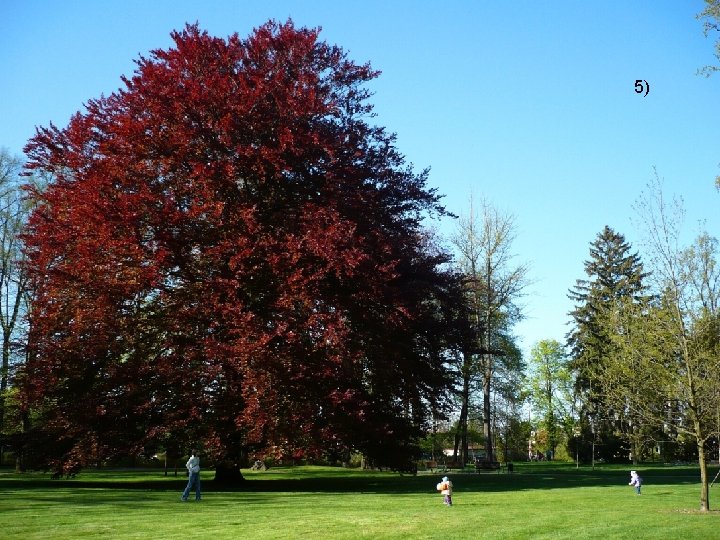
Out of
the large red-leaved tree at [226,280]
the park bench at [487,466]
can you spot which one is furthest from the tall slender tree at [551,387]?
the large red-leaved tree at [226,280]

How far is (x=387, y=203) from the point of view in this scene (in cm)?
2772

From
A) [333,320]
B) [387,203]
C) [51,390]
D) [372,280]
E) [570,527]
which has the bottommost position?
[570,527]

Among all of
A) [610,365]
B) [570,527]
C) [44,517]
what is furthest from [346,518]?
[610,365]

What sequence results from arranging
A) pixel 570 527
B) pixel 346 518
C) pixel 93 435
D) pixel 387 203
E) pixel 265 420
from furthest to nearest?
pixel 387 203
pixel 93 435
pixel 265 420
pixel 346 518
pixel 570 527

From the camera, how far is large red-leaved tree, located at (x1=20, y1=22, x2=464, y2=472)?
2228 centimetres

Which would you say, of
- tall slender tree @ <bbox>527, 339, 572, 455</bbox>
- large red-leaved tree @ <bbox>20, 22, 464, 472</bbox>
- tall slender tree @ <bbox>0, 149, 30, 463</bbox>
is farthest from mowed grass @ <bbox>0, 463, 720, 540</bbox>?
tall slender tree @ <bbox>527, 339, 572, 455</bbox>

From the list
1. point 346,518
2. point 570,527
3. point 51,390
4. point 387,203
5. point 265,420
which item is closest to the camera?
point 570,527

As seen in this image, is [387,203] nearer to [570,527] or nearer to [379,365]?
[379,365]

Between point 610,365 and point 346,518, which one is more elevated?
point 610,365

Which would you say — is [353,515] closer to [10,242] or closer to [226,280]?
[226,280]

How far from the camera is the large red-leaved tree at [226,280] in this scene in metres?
22.3

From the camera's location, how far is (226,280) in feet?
75.5

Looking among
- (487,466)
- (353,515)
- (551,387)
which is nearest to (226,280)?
(353,515)

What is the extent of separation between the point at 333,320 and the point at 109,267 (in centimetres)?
849
